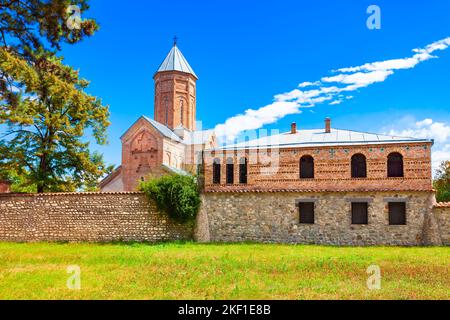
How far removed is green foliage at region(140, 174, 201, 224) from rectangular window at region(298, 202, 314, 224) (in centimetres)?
478

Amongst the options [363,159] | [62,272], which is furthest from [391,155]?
[62,272]

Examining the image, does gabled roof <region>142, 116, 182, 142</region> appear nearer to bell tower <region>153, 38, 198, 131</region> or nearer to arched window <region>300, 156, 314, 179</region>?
bell tower <region>153, 38, 198, 131</region>

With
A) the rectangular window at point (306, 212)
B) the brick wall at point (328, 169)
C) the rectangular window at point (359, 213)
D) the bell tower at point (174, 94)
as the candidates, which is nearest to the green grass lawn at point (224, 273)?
the rectangular window at point (359, 213)

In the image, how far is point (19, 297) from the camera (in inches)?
292

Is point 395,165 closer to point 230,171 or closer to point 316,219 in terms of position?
point 316,219

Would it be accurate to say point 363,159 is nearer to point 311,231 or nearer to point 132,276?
point 311,231

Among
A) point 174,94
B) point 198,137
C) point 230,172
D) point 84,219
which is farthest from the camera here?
point 198,137

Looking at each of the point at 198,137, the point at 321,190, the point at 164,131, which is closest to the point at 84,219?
the point at 321,190

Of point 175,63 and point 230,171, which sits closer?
point 230,171

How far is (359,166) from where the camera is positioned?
Result: 17266 millimetres

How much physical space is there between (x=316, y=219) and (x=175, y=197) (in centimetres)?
637

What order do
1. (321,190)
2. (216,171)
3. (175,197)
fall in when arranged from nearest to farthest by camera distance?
(321,190)
(175,197)
(216,171)

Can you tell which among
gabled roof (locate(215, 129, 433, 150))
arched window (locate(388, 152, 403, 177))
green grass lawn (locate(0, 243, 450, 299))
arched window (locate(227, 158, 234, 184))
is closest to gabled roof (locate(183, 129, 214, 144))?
gabled roof (locate(215, 129, 433, 150))

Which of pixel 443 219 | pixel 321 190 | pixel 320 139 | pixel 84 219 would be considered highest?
pixel 320 139
